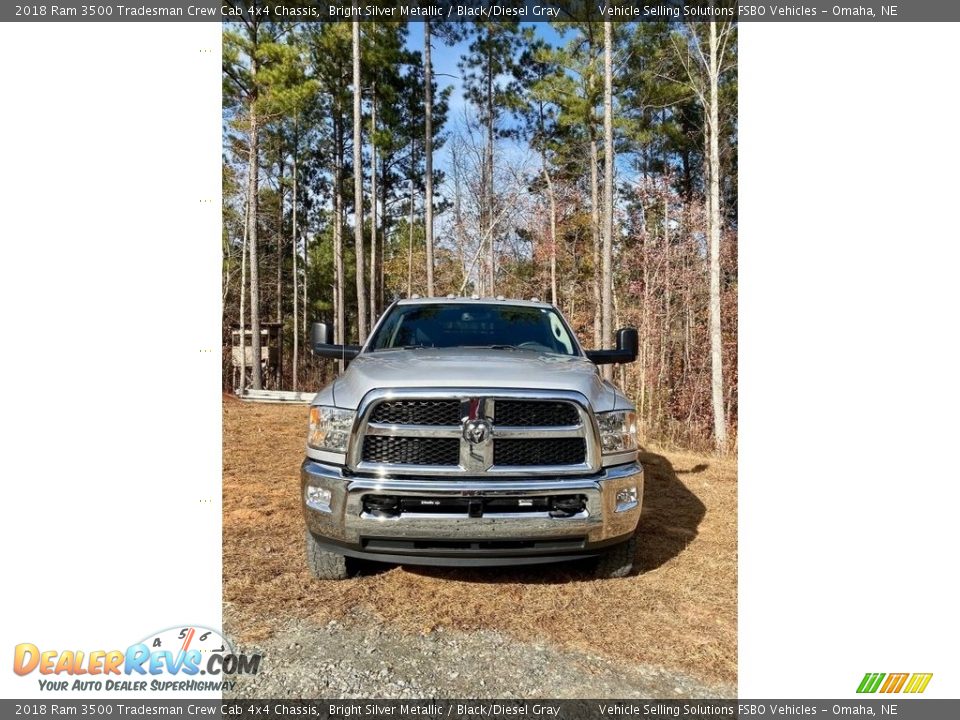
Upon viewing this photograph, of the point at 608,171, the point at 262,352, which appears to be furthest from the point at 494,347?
the point at 262,352

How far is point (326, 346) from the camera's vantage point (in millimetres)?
3932

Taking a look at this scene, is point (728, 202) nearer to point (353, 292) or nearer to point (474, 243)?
point (474, 243)

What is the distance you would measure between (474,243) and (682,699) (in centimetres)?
1785

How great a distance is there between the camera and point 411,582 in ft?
9.87

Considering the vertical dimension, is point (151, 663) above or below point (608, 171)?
below

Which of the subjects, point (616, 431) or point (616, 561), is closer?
point (616, 431)

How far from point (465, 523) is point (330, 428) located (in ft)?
2.98

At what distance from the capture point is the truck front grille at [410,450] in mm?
2656

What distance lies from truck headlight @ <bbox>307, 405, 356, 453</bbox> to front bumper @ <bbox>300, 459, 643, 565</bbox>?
0.46 feet

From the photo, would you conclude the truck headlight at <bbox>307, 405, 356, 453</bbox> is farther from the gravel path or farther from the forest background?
the forest background

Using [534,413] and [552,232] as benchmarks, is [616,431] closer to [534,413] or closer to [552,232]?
[534,413]

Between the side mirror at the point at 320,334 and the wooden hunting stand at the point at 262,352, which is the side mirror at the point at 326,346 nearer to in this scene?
the side mirror at the point at 320,334

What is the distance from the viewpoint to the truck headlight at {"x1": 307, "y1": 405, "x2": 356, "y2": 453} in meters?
2.73
